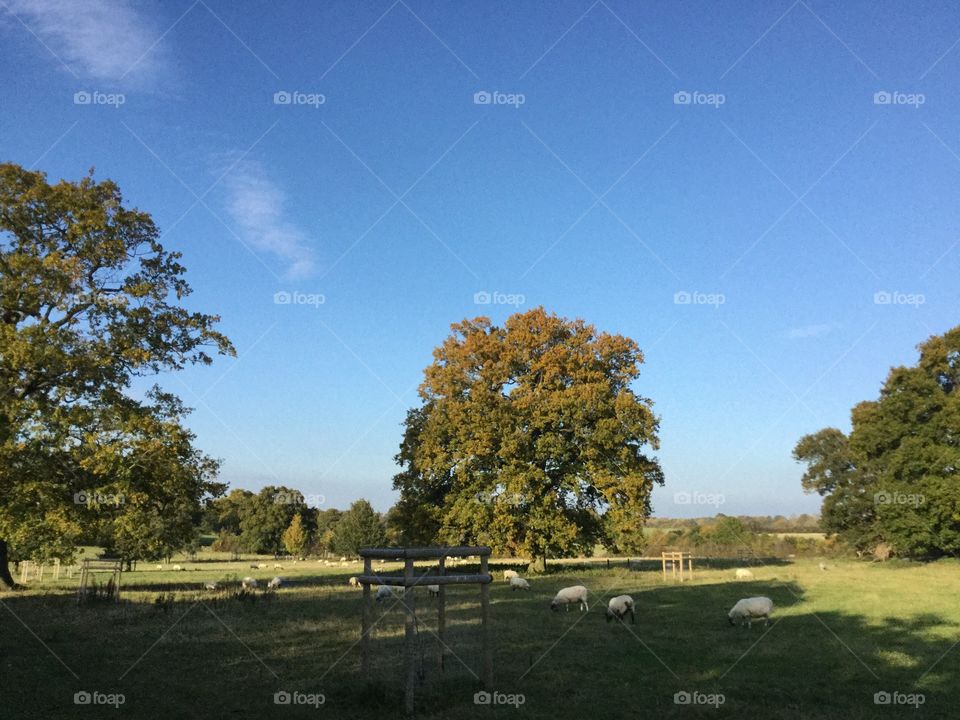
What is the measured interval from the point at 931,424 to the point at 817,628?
40.5 meters

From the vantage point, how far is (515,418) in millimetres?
43062

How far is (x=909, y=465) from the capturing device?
171 feet

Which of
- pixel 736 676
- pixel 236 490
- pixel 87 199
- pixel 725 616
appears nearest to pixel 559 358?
pixel 725 616

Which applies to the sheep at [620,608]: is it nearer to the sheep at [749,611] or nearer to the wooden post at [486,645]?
the sheep at [749,611]

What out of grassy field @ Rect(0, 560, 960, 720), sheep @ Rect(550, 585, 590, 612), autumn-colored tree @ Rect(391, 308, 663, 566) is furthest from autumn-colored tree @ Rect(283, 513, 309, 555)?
sheep @ Rect(550, 585, 590, 612)

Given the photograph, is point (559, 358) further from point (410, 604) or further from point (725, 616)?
point (410, 604)

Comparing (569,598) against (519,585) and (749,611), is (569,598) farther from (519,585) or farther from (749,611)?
(519,585)

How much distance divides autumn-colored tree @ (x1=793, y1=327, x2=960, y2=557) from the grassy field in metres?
27.8

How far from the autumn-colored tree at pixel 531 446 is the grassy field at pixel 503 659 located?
13.8 m

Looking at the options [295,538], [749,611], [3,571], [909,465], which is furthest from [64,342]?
[295,538]

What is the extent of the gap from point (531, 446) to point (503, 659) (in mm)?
28240

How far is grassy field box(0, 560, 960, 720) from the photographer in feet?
37.9

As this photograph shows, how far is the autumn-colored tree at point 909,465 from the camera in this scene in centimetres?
5012

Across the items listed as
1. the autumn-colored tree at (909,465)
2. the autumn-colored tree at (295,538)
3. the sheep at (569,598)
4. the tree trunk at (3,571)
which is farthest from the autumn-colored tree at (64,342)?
the autumn-colored tree at (295,538)
